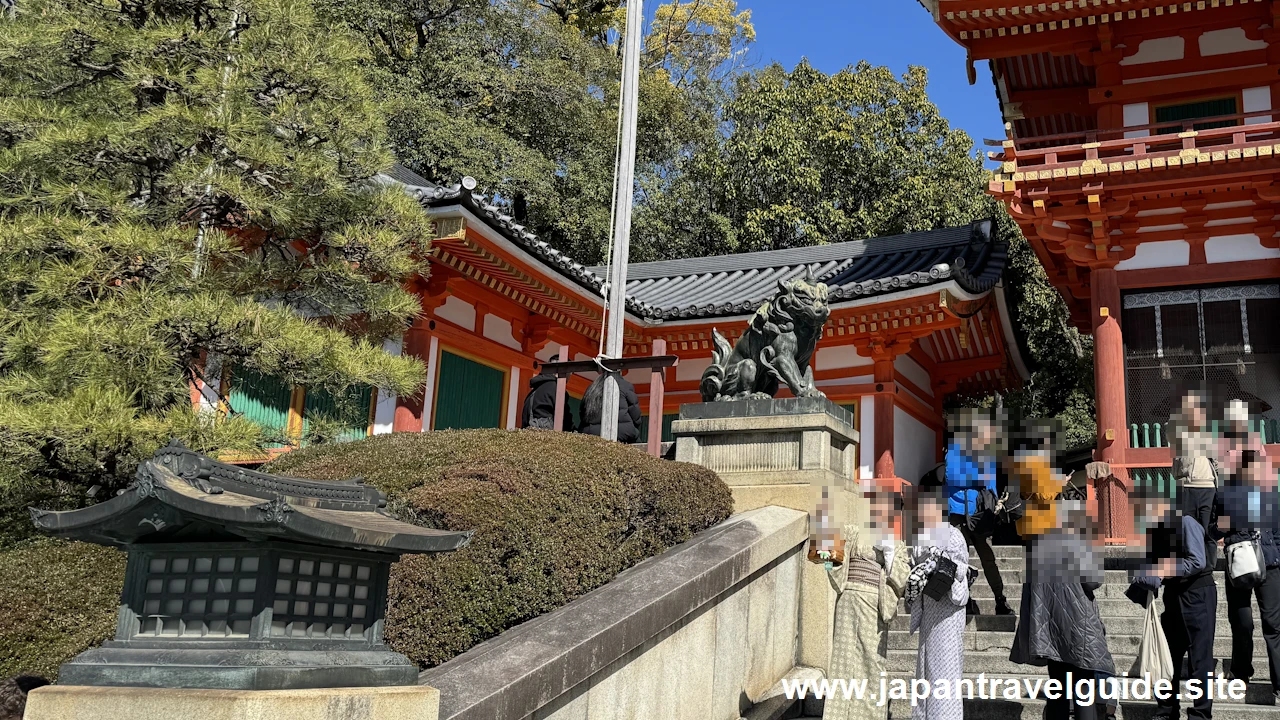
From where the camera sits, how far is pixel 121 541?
3.17 meters

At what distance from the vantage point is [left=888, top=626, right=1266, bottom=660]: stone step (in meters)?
6.55

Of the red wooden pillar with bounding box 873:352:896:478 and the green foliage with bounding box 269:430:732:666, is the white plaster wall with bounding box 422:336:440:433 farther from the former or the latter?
the red wooden pillar with bounding box 873:352:896:478

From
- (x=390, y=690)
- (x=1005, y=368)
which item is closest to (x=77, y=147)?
(x=390, y=690)

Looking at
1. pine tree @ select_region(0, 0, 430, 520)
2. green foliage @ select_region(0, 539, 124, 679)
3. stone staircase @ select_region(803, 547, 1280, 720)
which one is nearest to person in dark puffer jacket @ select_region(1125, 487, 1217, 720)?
stone staircase @ select_region(803, 547, 1280, 720)

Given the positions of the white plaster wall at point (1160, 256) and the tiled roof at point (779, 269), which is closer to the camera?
the tiled roof at point (779, 269)

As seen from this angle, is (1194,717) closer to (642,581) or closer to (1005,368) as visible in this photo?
(642,581)

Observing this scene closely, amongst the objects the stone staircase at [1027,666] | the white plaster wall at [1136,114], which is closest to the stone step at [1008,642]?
the stone staircase at [1027,666]

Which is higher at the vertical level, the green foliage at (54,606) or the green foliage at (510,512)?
the green foliage at (510,512)

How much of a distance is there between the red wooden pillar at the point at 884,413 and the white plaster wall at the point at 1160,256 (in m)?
3.17

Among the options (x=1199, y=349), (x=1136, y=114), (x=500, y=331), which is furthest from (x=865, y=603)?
(x=1136, y=114)

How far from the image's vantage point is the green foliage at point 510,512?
4.39 metres

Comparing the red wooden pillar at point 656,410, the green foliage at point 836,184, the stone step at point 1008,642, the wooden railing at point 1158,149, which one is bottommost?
the stone step at point 1008,642

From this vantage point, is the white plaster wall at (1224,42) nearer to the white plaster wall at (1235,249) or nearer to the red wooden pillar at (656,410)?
the white plaster wall at (1235,249)

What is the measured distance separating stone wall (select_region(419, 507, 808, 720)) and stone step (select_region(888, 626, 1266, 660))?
966 millimetres
